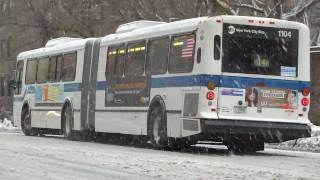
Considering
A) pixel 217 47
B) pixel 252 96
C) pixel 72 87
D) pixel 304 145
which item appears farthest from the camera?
pixel 72 87

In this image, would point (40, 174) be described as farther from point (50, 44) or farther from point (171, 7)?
point (171, 7)

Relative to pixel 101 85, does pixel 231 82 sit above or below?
below

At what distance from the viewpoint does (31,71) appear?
27.3 metres

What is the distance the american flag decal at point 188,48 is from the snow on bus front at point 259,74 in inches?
30.2

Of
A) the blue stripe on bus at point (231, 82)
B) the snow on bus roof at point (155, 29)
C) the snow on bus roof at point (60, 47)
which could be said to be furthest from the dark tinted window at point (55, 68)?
the blue stripe on bus at point (231, 82)

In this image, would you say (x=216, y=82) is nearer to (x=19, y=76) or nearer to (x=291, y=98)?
(x=291, y=98)

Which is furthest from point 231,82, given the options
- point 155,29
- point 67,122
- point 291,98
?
point 67,122

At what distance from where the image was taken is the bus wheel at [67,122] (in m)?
23.6

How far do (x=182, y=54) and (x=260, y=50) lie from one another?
179cm

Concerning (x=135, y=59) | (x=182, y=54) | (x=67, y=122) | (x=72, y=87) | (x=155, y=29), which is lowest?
(x=67, y=122)

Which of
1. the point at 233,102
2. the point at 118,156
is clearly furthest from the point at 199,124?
the point at 118,156

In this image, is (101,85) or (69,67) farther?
(69,67)

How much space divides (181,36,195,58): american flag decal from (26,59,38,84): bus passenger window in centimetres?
1035

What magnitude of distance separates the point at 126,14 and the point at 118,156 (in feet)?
76.9
